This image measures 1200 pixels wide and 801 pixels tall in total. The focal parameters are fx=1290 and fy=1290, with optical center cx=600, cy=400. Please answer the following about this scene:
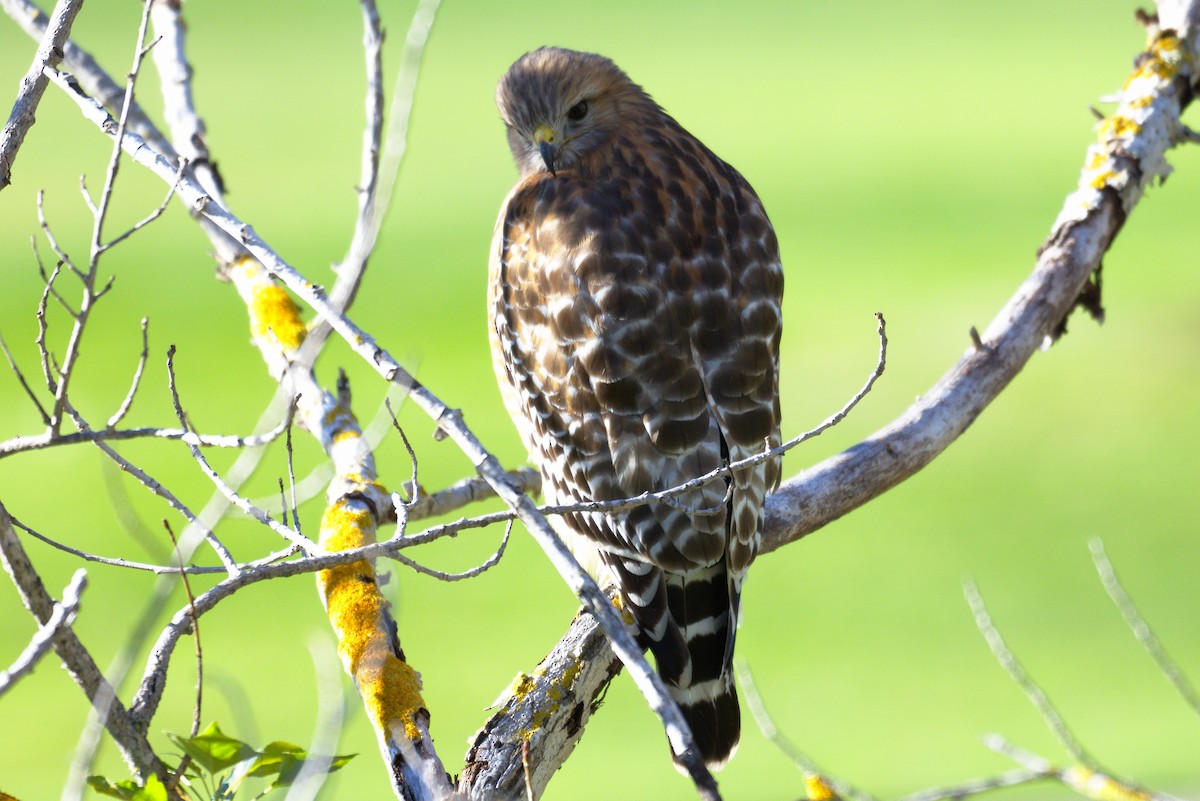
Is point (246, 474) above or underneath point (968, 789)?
above

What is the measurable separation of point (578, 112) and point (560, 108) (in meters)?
0.07

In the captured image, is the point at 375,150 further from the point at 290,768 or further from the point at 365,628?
the point at 290,768

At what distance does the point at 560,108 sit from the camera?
3.08m

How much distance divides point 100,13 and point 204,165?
2721cm

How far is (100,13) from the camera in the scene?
1077 inches

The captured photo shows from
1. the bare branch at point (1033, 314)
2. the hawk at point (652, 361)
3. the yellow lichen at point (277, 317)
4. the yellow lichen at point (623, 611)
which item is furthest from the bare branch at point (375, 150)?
the bare branch at point (1033, 314)

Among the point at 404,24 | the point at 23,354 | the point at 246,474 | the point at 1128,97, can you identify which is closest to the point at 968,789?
the point at 246,474

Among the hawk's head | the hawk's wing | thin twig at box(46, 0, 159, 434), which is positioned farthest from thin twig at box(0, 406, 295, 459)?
the hawk's head

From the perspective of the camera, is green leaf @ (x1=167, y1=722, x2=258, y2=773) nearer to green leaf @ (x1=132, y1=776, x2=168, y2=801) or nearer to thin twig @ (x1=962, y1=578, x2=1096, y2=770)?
green leaf @ (x1=132, y1=776, x2=168, y2=801)

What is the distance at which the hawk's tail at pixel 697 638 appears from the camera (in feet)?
8.13

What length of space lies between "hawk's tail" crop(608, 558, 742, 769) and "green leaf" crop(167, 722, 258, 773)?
993 mm

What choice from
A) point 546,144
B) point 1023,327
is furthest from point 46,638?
point 1023,327

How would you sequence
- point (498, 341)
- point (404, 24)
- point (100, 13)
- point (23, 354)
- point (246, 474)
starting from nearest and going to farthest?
1. point (246, 474)
2. point (498, 341)
3. point (23, 354)
4. point (404, 24)
5. point (100, 13)

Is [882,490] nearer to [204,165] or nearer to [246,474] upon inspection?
[246,474]
